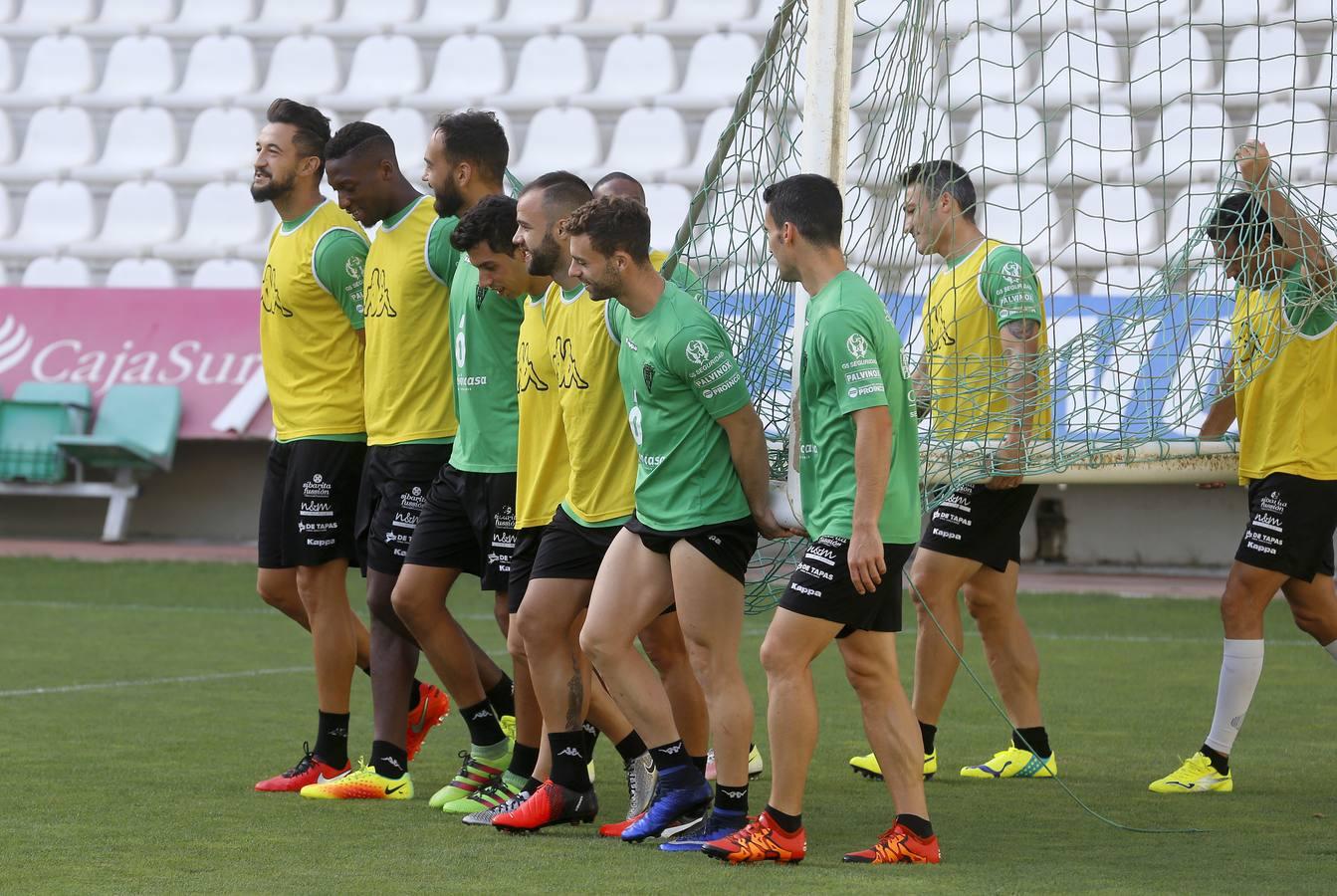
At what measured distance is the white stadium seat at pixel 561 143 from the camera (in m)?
15.7

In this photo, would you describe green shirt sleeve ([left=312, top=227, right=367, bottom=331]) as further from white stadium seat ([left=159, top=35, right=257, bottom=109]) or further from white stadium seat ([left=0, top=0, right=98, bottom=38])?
white stadium seat ([left=0, top=0, right=98, bottom=38])

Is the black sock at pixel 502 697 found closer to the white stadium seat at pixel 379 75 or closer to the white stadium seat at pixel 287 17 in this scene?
the white stadium seat at pixel 379 75

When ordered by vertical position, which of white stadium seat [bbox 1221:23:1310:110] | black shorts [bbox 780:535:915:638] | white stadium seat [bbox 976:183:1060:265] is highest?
white stadium seat [bbox 1221:23:1310:110]

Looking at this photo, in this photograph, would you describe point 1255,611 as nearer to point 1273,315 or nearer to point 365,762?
point 1273,315

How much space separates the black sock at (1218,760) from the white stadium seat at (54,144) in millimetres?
14006

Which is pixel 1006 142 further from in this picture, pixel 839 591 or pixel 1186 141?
pixel 839 591

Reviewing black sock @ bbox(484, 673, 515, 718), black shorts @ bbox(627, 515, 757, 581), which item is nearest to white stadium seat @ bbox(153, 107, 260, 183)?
black sock @ bbox(484, 673, 515, 718)

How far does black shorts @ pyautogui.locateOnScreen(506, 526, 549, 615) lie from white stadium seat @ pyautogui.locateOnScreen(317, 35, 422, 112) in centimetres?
1196

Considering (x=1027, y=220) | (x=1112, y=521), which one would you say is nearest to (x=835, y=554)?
(x=1027, y=220)

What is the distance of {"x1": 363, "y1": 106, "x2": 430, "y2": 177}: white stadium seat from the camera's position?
1606 cm

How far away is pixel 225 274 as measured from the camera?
15.8m

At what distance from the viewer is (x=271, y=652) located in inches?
357

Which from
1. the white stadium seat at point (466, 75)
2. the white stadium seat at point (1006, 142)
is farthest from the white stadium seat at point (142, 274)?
the white stadium seat at point (1006, 142)

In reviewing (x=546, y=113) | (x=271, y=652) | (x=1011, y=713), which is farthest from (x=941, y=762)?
(x=546, y=113)
